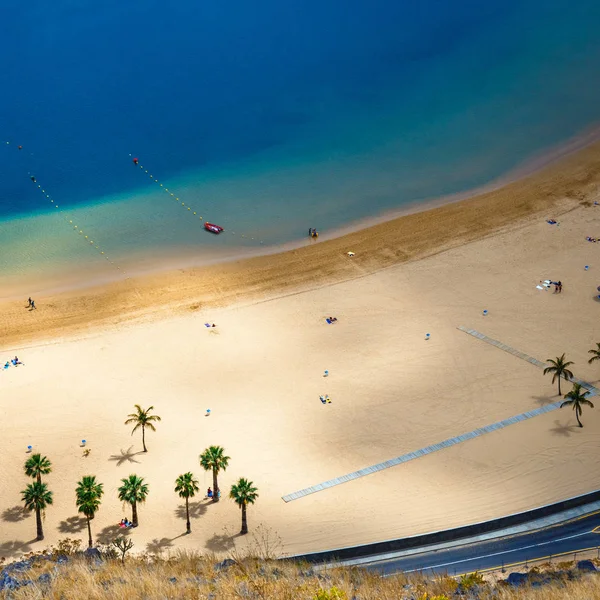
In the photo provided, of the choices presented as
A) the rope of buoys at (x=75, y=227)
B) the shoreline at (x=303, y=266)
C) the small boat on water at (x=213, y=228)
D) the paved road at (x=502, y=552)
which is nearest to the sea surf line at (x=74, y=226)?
the rope of buoys at (x=75, y=227)

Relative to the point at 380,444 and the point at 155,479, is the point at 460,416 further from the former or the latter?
the point at 155,479

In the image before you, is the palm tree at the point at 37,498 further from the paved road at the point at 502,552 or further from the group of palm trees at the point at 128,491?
the paved road at the point at 502,552

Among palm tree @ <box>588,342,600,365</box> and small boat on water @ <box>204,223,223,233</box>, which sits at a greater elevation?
small boat on water @ <box>204,223,223,233</box>

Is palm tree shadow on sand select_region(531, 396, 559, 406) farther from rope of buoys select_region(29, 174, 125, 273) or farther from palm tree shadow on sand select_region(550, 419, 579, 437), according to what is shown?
rope of buoys select_region(29, 174, 125, 273)

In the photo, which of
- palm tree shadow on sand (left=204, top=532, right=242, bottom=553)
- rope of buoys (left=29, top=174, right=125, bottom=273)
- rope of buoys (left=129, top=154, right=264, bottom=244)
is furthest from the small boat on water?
palm tree shadow on sand (left=204, top=532, right=242, bottom=553)

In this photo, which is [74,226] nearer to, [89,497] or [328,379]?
[328,379]
